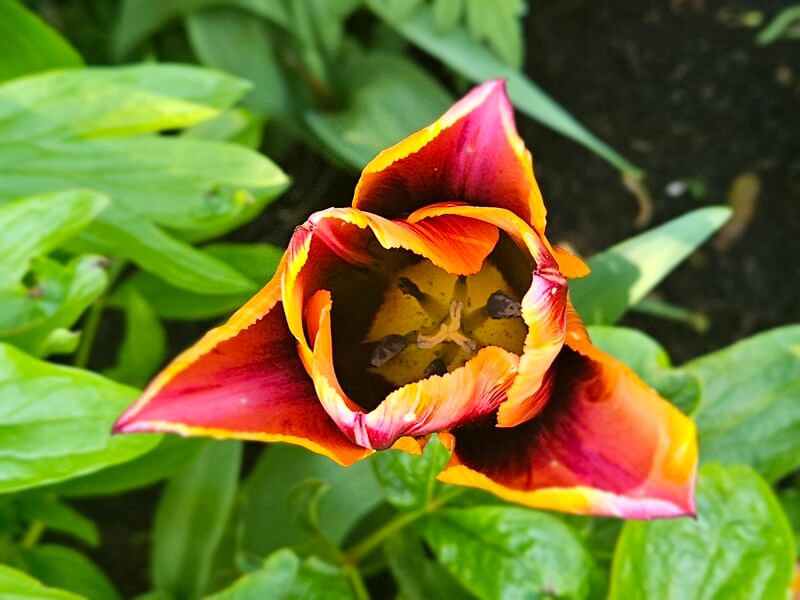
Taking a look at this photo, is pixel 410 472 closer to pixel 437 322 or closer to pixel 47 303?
pixel 437 322

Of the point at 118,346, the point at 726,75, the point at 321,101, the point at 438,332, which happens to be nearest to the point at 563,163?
the point at 726,75

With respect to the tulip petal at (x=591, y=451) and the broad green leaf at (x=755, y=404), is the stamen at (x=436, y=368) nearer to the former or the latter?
the tulip petal at (x=591, y=451)

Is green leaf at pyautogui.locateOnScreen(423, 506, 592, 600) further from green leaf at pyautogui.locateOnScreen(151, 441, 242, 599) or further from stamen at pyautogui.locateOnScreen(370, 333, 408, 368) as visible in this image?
green leaf at pyautogui.locateOnScreen(151, 441, 242, 599)

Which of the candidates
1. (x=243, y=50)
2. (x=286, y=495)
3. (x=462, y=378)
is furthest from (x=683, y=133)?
(x=462, y=378)

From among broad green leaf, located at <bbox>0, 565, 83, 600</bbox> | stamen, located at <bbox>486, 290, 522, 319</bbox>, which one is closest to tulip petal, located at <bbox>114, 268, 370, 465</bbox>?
stamen, located at <bbox>486, 290, 522, 319</bbox>

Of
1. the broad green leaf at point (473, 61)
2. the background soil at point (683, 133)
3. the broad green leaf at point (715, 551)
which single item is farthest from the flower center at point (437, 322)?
the background soil at point (683, 133)

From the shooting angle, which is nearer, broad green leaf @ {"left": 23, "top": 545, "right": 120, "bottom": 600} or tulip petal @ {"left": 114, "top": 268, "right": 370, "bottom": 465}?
tulip petal @ {"left": 114, "top": 268, "right": 370, "bottom": 465}

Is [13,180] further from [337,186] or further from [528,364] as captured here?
[528,364]
